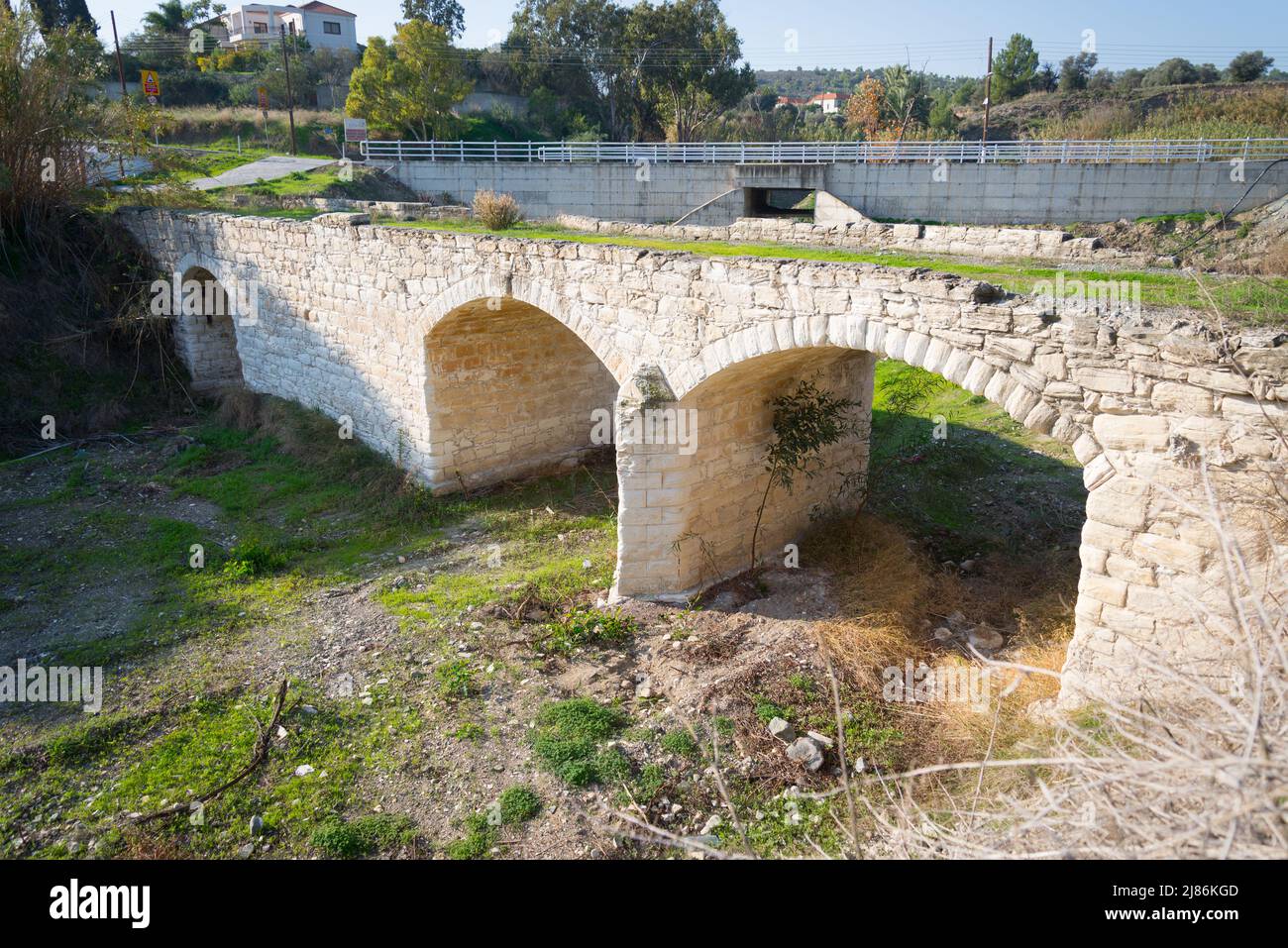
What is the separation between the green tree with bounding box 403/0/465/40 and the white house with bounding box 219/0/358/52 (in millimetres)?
4766

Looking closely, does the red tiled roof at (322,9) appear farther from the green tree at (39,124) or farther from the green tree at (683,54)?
the green tree at (39,124)

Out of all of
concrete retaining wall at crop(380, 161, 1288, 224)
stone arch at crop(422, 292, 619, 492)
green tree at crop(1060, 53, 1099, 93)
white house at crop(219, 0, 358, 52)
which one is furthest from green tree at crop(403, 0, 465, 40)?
stone arch at crop(422, 292, 619, 492)

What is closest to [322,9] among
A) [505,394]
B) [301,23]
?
[301,23]

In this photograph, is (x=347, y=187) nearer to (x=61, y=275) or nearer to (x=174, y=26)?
(x=61, y=275)

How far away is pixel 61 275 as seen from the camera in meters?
15.7

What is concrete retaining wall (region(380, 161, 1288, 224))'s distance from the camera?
19.4 metres

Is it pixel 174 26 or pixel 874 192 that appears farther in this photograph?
pixel 174 26

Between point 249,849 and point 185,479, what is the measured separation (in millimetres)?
8226

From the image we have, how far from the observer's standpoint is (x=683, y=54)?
124ft

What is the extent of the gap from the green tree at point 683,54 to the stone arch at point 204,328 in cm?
2513

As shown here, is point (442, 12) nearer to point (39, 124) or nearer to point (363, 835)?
point (39, 124)

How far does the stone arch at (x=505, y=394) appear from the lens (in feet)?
37.7

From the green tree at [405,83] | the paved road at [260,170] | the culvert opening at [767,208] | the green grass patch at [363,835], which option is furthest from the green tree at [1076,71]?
the green grass patch at [363,835]

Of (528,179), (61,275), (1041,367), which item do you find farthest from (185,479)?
(528,179)
